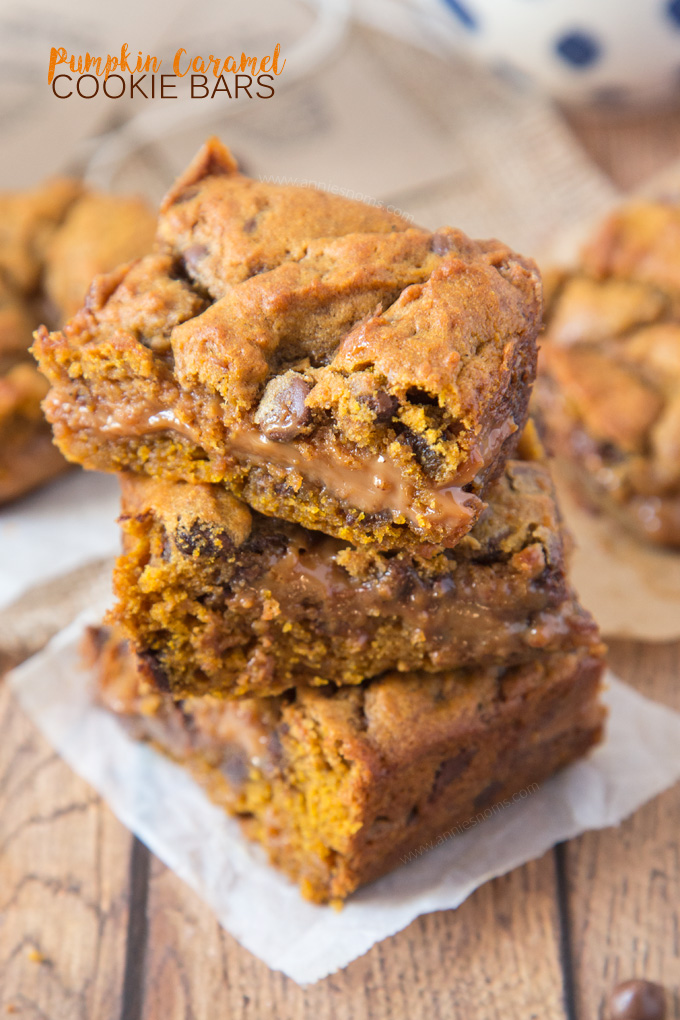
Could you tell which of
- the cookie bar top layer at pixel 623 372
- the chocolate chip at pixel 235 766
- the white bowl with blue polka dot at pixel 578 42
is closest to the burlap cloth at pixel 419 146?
the white bowl with blue polka dot at pixel 578 42

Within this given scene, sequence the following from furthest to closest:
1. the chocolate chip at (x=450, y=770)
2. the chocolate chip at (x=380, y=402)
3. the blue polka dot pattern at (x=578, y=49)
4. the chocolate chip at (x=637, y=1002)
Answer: the blue polka dot pattern at (x=578, y=49) < the chocolate chip at (x=450, y=770) < the chocolate chip at (x=637, y=1002) < the chocolate chip at (x=380, y=402)

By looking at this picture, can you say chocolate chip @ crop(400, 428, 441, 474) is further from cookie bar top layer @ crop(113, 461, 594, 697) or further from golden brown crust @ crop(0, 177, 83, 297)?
golden brown crust @ crop(0, 177, 83, 297)

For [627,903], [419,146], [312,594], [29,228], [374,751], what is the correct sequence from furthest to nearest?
[419,146], [29,228], [627,903], [374,751], [312,594]

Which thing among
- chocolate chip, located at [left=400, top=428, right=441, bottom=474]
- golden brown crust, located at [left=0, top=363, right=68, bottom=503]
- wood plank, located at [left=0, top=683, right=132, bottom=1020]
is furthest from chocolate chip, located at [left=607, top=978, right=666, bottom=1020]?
golden brown crust, located at [left=0, top=363, right=68, bottom=503]

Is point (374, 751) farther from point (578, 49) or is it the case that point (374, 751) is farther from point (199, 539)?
point (578, 49)

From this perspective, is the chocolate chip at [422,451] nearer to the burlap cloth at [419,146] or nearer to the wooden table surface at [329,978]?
the wooden table surface at [329,978]

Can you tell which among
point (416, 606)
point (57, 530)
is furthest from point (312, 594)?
point (57, 530)

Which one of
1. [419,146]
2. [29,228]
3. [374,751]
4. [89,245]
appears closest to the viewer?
[374,751]
